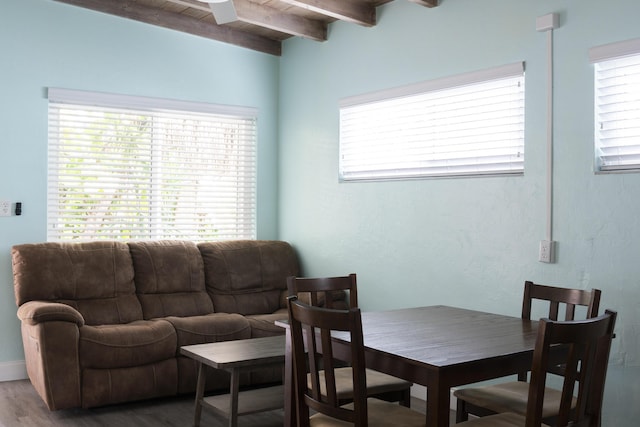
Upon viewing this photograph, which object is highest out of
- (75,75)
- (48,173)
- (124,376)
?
(75,75)

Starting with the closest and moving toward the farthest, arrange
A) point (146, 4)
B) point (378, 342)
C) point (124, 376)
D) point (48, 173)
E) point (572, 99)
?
point (378, 342), point (572, 99), point (124, 376), point (48, 173), point (146, 4)

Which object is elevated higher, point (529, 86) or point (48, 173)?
point (529, 86)

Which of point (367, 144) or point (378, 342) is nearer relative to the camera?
point (378, 342)

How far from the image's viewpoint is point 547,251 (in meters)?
3.61

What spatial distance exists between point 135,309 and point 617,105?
3289 mm

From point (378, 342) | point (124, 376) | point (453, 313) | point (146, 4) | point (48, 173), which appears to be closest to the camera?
point (378, 342)

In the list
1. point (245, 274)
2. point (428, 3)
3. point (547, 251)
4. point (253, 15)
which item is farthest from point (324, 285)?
point (253, 15)

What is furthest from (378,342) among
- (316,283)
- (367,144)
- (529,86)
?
(367,144)

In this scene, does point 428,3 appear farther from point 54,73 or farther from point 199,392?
point 199,392

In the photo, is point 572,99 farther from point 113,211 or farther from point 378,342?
point 113,211

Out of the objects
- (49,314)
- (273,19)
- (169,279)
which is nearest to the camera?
(49,314)

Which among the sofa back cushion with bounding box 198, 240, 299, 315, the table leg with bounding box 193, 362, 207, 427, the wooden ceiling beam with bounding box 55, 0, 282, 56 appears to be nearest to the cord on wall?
the table leg with bounding box 193, 362, 207, 427

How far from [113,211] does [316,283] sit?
7.71 ft

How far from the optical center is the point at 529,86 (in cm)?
374
